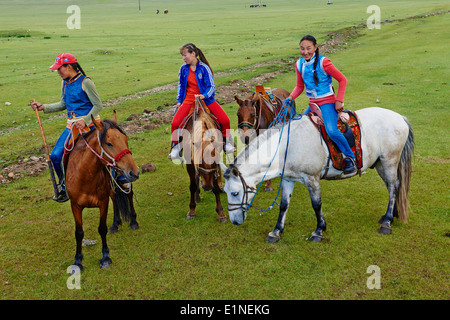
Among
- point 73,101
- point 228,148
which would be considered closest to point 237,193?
point 228,148

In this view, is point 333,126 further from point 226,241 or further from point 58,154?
point 58,154

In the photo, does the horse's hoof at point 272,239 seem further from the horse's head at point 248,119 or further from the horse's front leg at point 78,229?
the horse's front leg at point 78,229

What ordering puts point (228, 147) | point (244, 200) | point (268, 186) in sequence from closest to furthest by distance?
point (244, 200)
point (228, 147)
point (268, 186)

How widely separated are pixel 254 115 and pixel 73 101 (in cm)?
399

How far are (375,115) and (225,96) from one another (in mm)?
11283

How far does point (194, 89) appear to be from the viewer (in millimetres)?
7652

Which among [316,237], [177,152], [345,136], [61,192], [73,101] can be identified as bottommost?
[316,237]

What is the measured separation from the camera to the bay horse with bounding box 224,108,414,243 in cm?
575

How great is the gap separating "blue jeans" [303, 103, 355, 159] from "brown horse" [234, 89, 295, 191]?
2.11m

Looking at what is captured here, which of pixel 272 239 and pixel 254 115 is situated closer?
pixel 272 239

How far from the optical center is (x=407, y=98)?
1559 cm

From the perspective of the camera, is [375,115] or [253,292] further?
[375,115]
